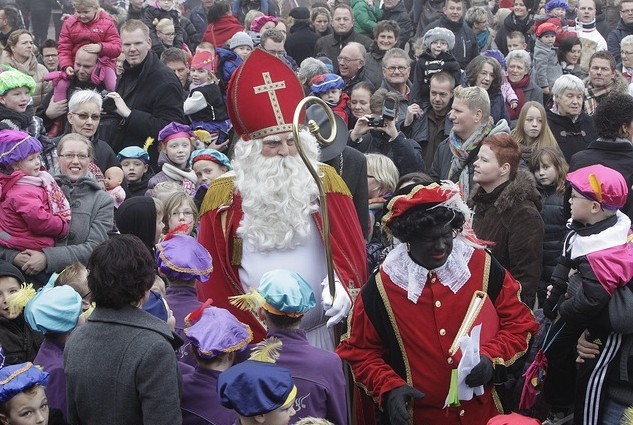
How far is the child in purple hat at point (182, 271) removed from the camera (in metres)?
4.89

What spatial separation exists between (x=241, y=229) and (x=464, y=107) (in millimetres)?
2762

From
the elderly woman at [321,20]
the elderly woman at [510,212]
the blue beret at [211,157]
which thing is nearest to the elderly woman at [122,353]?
the elderly woman at [510,212]

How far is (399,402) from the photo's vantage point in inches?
174

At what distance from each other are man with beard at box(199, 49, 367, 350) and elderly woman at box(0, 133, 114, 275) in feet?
3.94

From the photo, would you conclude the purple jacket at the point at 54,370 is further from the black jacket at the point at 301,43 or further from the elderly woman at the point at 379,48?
the black jacket at the point at 301,43

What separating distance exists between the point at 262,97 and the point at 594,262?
1.90m

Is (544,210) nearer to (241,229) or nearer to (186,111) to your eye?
(241,229)

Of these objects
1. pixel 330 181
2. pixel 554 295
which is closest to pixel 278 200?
pixel 330 181

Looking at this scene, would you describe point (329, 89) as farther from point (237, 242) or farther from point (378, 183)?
point (237, 242)

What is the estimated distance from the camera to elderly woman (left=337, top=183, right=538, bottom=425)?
4465 mm

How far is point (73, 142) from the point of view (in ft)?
22.4

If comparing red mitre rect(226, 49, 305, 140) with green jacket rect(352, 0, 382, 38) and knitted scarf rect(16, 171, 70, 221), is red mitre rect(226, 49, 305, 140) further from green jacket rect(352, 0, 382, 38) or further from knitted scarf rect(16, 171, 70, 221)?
green jacket rect(352, 0, 382, 38)

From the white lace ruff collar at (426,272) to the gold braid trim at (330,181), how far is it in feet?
2.71

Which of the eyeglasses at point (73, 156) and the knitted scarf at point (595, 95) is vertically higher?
the eyeglasses at point (73, 156)
